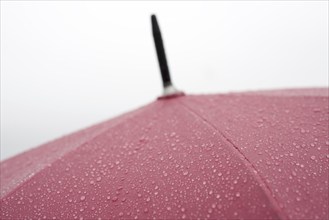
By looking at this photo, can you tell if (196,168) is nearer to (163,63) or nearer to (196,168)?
(196,168)

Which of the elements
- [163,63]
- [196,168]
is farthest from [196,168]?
[163,63]

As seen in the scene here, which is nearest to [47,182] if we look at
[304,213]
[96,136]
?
[96,136]

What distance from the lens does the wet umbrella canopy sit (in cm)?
187

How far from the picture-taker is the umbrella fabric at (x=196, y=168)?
187 centimetres

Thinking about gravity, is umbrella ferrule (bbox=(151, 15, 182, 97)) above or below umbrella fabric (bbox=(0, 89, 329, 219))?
above

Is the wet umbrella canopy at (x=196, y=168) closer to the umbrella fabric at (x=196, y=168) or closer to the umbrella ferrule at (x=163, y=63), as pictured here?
the umbrella fabric at (x=196, y=168)

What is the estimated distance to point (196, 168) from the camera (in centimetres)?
210

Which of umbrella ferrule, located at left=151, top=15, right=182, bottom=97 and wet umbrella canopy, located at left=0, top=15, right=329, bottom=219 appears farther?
umbrella ferrule, located at left=151, top=15, right=182, bottom=97

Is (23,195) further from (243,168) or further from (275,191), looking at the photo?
(275,191)

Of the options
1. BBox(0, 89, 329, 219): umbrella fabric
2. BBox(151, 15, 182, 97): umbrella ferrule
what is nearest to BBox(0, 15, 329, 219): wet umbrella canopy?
BBox(0, 89, 329, 219): umbrella fabric

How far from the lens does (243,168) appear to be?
1.99 meters

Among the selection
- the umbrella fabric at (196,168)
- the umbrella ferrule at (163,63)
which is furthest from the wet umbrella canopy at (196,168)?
the umbrella ferrule at (163,63)

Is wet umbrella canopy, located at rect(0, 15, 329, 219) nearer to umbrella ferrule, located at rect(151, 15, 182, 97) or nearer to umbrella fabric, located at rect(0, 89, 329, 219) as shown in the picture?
umbrella fabric, located at rect(0, 89, 329, 219)

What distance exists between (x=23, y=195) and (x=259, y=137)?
1.57 m
